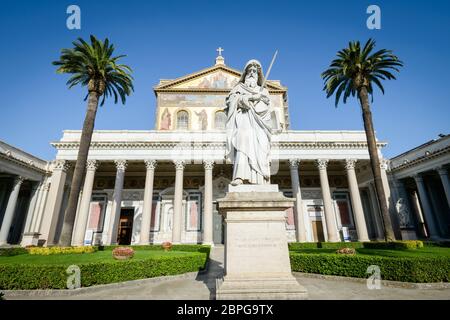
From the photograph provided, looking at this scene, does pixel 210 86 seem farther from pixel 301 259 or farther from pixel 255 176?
pixel 255 176

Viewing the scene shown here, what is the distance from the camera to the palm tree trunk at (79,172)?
16438 mm

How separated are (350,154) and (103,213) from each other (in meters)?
29.5

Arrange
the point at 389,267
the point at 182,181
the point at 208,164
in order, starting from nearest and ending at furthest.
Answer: the point at 389,267 < the point at 208,164 < the point at 182,181

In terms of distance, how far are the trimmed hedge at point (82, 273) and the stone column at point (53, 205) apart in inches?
681

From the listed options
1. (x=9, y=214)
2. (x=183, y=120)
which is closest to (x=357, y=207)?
(x=183, y=120)

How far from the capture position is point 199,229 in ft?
92.5

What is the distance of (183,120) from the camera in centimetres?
3183

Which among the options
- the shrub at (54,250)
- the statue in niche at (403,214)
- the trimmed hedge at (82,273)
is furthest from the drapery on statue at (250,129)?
the statue in niche at (403,214)

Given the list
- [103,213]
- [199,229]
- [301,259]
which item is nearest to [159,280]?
[301,259]

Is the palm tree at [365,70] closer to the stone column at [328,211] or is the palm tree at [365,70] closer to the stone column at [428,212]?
the stone column at [328,211]

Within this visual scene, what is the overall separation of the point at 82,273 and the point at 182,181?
17503 millimetres

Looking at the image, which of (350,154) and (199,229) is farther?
(199,229)

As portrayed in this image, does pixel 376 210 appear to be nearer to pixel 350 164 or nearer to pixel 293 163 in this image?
pixel 350 164

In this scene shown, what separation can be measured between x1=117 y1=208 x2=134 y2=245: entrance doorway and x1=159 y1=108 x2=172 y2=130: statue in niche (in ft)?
36.9
